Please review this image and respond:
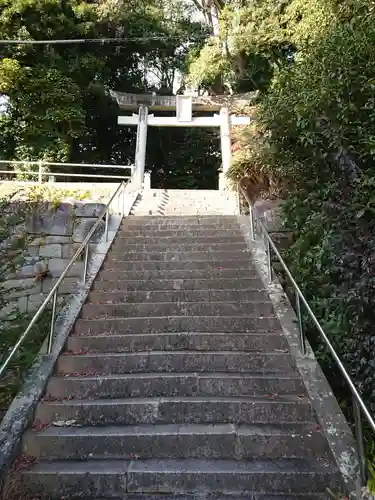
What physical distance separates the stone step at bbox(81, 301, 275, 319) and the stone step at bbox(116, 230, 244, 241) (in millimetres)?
1894

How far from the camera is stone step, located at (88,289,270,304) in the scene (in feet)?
15.7

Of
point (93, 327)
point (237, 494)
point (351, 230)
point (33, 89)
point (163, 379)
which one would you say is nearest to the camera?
point (237, 494)

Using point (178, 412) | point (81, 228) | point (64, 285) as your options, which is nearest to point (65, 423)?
point (178, 412)

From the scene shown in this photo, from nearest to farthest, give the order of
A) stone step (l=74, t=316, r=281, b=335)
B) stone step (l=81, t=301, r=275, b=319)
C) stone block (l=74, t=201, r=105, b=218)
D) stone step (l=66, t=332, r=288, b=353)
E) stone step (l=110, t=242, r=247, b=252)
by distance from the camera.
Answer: stone step (l=66, t=332, r=288, b=353)
stone step (l=74, t=316, r=281, b=335)
stone step (l=81, t=301, r=275, b=319)
stone step (l=110, t=242, r=247, b=252)
stone block (l=74, t=201, r=105, b=218)

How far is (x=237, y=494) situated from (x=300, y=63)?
4.14 m

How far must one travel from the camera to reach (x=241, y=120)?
12.6 m

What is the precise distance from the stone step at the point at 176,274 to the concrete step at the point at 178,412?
2113mm

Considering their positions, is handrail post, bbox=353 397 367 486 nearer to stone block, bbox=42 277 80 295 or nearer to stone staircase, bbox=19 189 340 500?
stone staircase, bbox=19 189 340 500

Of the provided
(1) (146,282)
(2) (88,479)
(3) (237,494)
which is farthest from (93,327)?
(3) (237,494)

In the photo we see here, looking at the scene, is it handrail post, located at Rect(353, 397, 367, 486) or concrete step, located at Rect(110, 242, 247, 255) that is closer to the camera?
handrail post, located at Rect(353, 397, 367, 486)

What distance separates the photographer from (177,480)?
2.74 metres

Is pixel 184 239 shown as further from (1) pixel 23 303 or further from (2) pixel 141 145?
(2) pixel 141 145

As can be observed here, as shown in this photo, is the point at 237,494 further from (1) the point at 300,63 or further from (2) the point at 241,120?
(2) the point at 241,120

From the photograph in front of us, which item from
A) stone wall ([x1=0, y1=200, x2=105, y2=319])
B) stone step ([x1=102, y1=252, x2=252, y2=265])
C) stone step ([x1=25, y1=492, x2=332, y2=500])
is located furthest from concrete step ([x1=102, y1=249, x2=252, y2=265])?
stone step ([x1=25, y1=492, x2=332, y2=500])
